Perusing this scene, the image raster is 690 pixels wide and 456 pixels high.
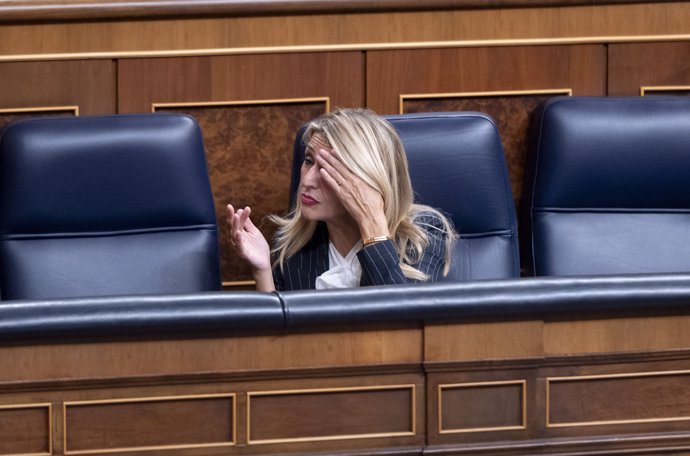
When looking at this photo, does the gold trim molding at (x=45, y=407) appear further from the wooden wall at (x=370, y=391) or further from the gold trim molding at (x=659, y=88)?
the gold trim molding at (x=659, y=88)

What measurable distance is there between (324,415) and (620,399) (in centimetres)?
23

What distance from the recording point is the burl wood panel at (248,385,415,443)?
0.84m

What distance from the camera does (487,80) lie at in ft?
4.93

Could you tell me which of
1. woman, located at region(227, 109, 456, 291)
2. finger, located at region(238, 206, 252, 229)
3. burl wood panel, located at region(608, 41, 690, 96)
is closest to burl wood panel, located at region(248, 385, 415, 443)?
woman, located at region(227, 109, 456, 291)

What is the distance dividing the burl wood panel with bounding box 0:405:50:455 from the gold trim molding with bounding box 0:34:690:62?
704mm

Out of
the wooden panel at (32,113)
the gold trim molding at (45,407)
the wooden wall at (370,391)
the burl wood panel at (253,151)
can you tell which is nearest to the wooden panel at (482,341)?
the wooden wall at (370,391)

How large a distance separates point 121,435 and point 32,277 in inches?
19.8

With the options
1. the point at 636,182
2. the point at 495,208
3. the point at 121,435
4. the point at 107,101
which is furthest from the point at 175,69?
the point at 121,435

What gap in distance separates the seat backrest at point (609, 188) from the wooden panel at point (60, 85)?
0.54 metres

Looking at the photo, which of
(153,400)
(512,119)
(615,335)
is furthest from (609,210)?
(153,400)

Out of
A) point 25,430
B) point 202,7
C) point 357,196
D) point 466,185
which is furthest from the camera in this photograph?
point 202,7

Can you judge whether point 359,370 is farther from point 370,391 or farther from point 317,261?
point 317,261

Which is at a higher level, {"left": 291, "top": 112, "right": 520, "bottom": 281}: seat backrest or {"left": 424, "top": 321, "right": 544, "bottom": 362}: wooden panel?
{"left": 291, "top": 112, "right": 520, "bottom": 281}: seat backrest

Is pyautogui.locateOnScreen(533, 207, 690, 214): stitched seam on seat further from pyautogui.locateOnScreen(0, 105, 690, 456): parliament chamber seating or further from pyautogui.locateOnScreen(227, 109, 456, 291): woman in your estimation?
pyautogui.locateOnScreen(0, 105, 690, 456): parliament chamber seating
